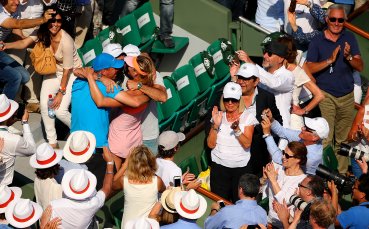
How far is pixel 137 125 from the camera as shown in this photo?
10.4 metres

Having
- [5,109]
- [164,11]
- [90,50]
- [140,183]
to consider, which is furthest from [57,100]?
[164,11]

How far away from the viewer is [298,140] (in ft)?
35.4

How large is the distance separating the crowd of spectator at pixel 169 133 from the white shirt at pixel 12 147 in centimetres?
1

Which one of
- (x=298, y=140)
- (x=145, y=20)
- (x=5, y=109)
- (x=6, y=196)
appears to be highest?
(x=5, y=109)

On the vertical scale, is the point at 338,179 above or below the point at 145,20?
above

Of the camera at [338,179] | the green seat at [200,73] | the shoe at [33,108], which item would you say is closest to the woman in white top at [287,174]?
the camera at [338,179]

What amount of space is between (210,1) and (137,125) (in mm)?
3798

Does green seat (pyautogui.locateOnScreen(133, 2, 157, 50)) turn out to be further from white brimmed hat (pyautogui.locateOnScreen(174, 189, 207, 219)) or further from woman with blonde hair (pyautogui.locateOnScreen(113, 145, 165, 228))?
white brimmed hat (pyautogui.locateOnScreen(174, 189, 207, 219))

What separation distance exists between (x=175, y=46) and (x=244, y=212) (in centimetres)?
472

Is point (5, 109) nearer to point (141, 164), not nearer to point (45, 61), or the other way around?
point (141, 164)

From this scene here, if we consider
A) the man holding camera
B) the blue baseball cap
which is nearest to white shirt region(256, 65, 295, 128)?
the blue baseball cap

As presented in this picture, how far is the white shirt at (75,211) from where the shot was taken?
879 centimetres

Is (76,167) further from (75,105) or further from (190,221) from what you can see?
(190,221)

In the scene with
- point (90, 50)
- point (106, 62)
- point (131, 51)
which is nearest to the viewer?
point (106, 62)
